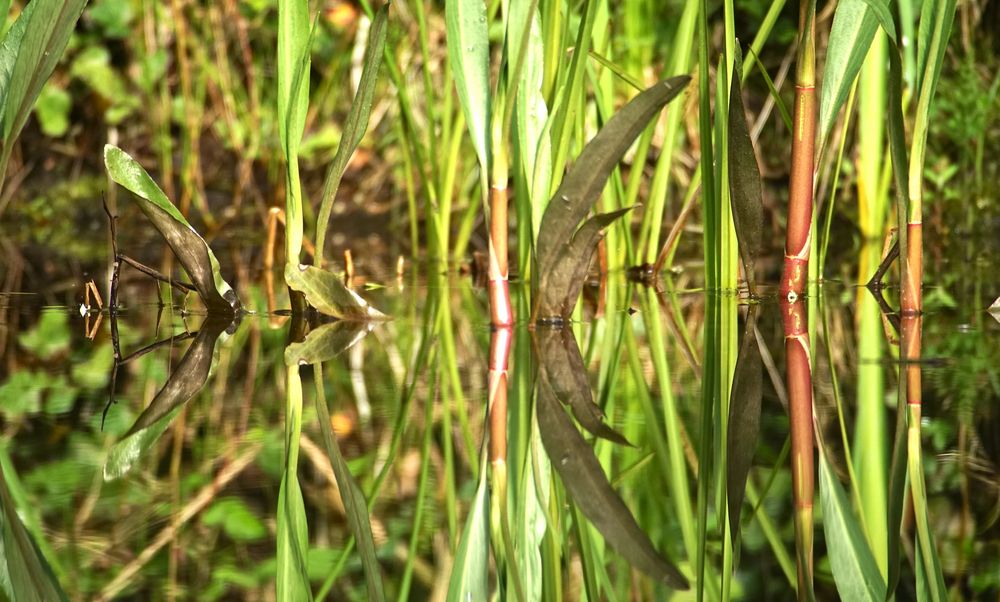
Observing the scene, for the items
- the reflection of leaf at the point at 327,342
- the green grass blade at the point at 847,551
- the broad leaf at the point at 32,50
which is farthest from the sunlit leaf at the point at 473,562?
the broad leaf at the point at 32,50

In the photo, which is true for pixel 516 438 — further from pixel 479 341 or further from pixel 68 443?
pixel 479 341

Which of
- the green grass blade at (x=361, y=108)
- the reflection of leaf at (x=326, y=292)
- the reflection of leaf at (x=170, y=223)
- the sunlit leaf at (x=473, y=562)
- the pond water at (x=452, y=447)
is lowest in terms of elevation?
the sunlit leaf at (x=473, y=562)

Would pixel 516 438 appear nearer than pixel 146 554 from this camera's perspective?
No

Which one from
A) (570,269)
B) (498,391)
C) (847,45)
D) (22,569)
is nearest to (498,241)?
(570,269)

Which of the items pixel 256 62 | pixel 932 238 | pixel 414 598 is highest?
pixel 256 62

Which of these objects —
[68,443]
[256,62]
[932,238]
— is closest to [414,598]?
[68,443]

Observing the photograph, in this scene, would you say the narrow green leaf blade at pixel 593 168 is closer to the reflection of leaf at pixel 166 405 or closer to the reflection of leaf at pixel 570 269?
the reflection of leaf at pixel 570 269

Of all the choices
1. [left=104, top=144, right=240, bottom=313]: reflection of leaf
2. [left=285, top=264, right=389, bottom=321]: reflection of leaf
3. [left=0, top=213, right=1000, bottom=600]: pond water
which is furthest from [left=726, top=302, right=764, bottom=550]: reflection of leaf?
[left=104, top=144, right=240, bottom=313]: reflection of leaf
